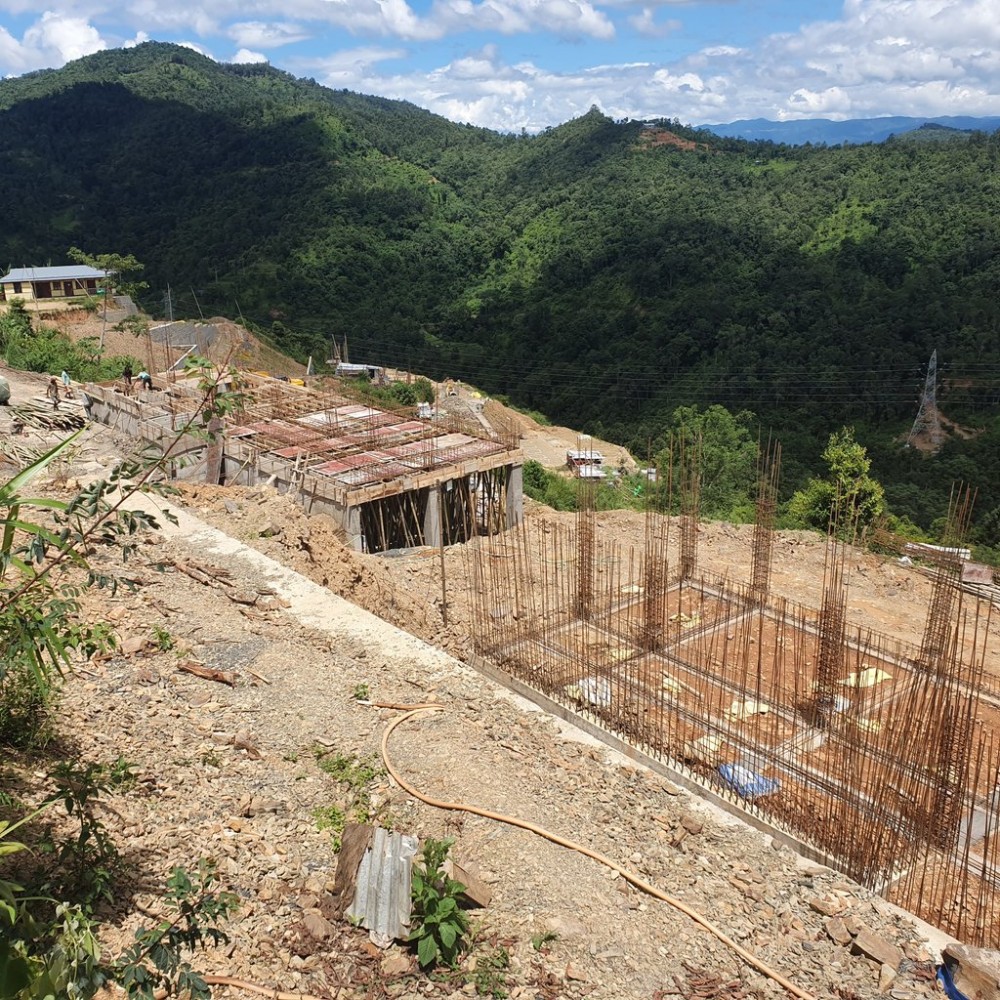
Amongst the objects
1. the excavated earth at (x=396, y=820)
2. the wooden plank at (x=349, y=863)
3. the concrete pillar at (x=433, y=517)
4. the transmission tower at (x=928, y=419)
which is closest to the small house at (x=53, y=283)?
the concrete pillar at (x=433, y=517)

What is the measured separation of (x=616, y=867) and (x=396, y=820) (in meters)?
1.28

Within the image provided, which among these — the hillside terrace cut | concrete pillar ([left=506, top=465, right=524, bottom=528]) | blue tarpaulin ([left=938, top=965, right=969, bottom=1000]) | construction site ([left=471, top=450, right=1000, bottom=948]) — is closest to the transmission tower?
construction site ([left=471, top=450, right=1000, bottom=948])

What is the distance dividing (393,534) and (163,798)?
26.7 feet

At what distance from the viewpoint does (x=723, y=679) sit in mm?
8586

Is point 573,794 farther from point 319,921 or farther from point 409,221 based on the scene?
point 409,221

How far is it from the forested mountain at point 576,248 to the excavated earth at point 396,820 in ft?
59.6

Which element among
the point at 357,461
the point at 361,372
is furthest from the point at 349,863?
the point at 361,372

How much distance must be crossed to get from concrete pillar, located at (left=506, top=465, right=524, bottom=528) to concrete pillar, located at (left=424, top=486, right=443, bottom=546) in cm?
154

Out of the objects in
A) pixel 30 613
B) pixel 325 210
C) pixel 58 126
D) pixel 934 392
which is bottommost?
pixel 934 392

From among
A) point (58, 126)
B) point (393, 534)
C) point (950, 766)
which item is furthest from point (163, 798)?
point (58, 126)

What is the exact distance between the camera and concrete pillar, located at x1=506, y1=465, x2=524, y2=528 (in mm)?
14023

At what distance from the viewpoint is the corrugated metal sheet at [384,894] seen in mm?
4227

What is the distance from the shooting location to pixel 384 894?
4297 millimetres

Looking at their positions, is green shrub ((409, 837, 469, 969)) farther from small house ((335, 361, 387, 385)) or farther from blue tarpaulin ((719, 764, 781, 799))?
small house ((335, 361, 387, 385))
